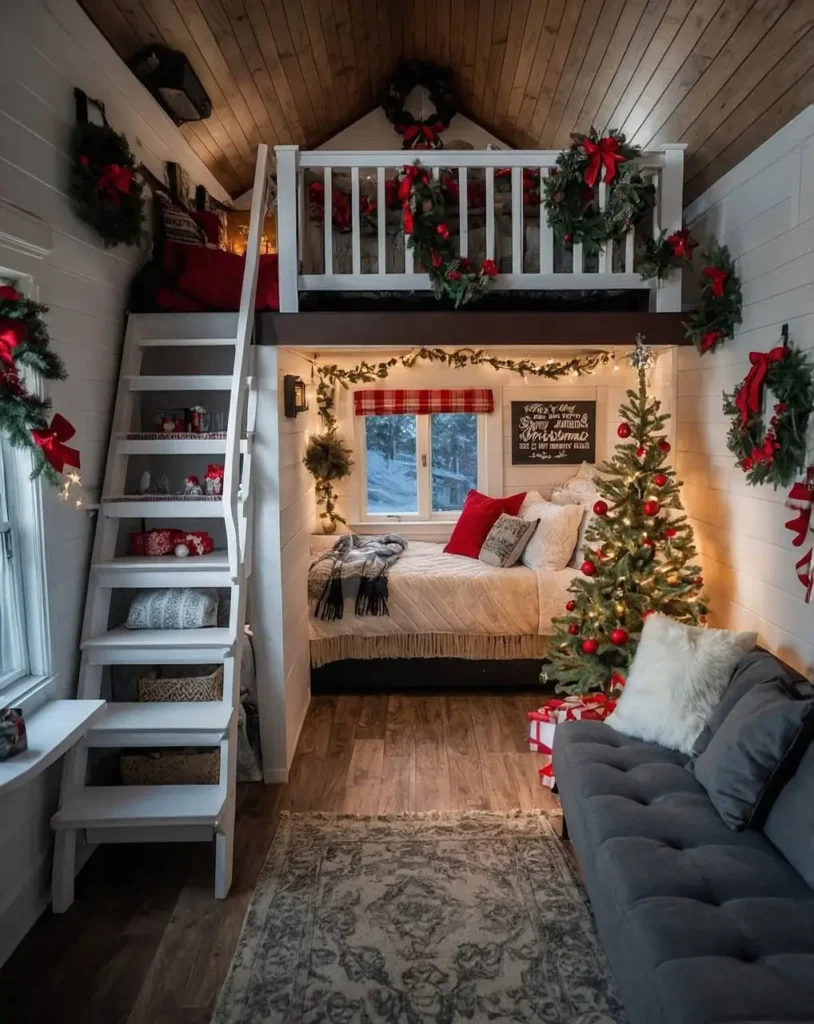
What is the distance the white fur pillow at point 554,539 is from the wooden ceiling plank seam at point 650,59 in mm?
2055

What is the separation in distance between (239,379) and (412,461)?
107 inches

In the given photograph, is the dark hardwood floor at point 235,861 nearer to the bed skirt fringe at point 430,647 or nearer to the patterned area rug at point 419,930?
the patterned area rug at point 419,930

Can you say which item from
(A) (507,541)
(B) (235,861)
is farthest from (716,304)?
(B) (235,861)

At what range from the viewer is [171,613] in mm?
3096

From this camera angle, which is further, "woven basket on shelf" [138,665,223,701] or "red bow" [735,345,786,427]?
"woven basket on shelf" [138,665,223,701]

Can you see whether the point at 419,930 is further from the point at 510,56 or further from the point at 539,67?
the point at 510,56

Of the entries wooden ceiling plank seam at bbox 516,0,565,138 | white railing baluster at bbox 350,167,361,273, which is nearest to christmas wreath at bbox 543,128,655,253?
wooden ceiling plank seam at bbox 516,0,565,138

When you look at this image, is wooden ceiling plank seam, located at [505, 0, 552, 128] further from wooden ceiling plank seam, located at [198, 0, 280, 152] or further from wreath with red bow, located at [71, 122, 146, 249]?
A: wreath with red bow, located at [71, 122, 146, 249]

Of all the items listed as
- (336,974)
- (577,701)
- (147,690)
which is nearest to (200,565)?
(147,690)

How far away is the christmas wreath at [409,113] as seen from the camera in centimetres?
515

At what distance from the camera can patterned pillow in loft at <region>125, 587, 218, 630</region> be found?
10.1 ft

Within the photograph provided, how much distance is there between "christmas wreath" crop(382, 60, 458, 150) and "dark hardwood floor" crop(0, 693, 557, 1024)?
3.68 meters

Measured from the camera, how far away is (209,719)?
112 inches

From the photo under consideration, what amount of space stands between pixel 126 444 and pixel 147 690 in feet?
3.25
